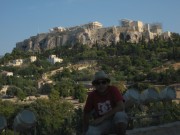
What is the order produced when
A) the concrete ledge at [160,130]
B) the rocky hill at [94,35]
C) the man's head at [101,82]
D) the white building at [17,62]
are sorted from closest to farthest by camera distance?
1. the man's head at [101,82]
2. the concrete ledge at [160,130]
3. the white building at [17,62]
4. the rocky hill at [94,35]

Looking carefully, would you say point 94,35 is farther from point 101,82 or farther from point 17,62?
point 101,82

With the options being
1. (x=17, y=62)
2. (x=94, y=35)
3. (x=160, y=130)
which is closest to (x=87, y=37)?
(x=94, y=35)

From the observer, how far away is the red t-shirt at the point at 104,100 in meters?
4.07

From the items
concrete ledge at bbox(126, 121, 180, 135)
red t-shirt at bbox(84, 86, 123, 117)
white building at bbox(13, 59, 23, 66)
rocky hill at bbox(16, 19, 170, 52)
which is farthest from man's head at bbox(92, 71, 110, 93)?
rocky hill at bbox(16, 19, 170, 52)

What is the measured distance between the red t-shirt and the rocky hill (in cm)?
8784

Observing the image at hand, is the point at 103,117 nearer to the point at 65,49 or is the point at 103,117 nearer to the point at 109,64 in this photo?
the point at 109,64

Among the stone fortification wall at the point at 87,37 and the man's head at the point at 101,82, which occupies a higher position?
the stone fortification wall at the point at 87,37

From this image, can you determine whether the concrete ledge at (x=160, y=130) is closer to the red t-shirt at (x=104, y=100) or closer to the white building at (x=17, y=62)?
the red t-shirt at (x=104, y=100)

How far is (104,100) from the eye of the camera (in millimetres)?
4098

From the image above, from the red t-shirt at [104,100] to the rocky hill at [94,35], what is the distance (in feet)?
288

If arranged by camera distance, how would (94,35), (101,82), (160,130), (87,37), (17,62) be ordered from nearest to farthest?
(101,82) < (160,130) < (17,62) < (87,37) < (94,35)

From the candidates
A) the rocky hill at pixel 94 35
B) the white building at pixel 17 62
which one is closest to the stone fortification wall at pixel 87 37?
the rocky hill at pixel 94 35

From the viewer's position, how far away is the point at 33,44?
372 feet

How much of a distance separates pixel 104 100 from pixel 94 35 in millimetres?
99285
